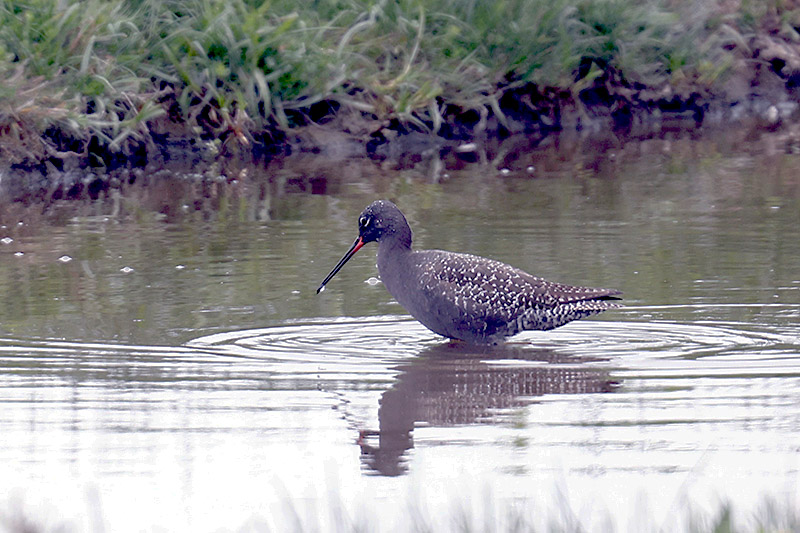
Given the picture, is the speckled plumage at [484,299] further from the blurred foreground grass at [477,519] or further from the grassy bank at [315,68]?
the grassy bank at [315,68]

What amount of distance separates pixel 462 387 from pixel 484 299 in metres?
0.96

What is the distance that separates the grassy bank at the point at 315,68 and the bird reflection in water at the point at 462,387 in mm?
6797

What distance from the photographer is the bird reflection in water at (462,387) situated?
532cm

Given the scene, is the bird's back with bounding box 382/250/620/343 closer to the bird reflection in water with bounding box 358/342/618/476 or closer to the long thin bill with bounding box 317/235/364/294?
the bird reflection in water with bounding box 358/342/618/476

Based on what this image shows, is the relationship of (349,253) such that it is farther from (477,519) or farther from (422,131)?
(422,131)

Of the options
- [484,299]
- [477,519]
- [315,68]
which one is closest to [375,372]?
[484,299]

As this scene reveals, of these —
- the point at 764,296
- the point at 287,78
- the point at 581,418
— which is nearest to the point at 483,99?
the point at 287,78

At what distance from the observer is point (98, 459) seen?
5055mm

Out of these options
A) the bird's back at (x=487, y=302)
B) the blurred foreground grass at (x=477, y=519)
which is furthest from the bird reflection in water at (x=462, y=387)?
the blurred foreground grass at (x=477, y=519)

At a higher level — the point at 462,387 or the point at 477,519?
the point at 462,387

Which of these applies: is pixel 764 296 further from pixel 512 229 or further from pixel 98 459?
pixel 98 459

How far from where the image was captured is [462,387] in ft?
20.6

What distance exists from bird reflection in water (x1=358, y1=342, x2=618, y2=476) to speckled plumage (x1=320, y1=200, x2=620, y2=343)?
0.14 meters

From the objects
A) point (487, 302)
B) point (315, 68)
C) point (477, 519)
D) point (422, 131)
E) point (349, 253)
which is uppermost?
point (315, 68)
